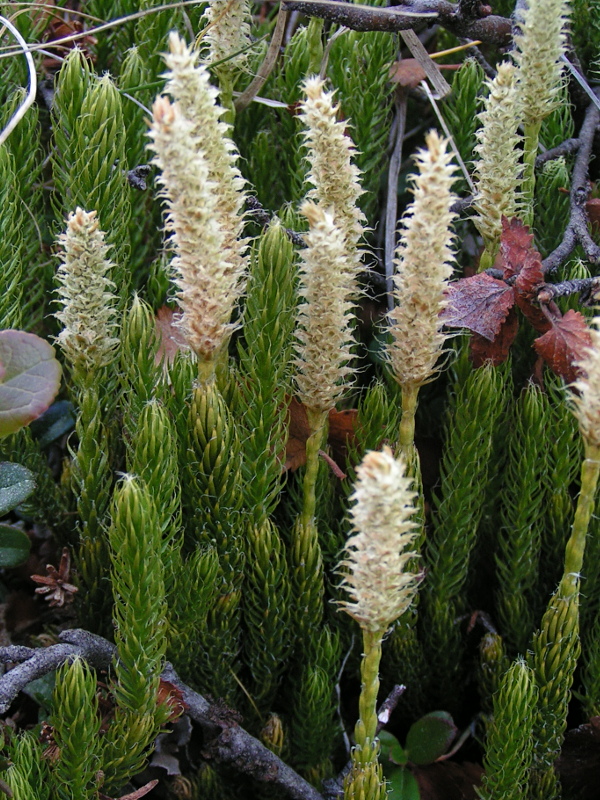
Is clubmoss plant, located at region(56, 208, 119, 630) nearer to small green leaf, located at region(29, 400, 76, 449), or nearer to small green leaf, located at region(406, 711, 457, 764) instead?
small green leaf, located at region(29, 400, 76, 449)

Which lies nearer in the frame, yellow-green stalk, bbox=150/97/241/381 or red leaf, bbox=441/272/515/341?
yellow-green stalk, bbox=150/97/241/381

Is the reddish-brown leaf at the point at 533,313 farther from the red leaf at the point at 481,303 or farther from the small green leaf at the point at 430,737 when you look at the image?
the small green leaf at the point at 430,737

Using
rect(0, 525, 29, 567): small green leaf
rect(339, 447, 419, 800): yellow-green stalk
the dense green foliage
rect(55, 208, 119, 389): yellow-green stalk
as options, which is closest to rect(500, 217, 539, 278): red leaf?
the dense green foliage

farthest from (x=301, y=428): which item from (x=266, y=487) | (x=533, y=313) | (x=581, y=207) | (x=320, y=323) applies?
(x=581, y=207)

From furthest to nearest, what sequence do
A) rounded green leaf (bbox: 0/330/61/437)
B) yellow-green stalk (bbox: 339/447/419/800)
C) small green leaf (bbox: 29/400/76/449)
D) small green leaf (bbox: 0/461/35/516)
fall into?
small green leaf (bbox: 29/400/76/449) → small green leaf (bbox: 0/461/35/516) → rounded green leaf (bbox: 0/330/61/437) → yellow-green stalk (bbox: 339/447/419/800)

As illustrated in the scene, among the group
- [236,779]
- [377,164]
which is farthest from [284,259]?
[236,779]

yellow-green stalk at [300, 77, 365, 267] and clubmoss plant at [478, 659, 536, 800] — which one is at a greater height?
yellow-green stalk at [300, 77, 365, 267]
